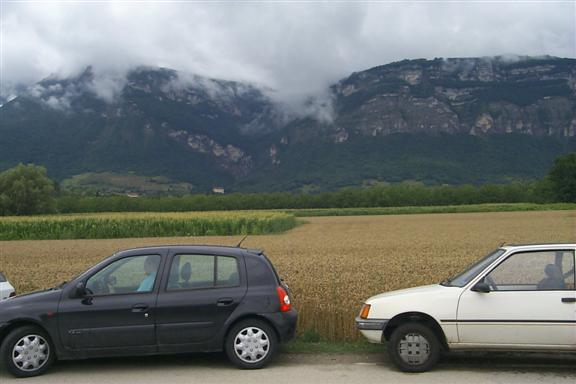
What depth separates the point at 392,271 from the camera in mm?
16844

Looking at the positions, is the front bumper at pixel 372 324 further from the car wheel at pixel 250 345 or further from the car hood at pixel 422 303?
the car wheel at pixel 250 345

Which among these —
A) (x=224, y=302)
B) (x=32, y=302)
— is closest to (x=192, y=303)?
(x=224, y=302)

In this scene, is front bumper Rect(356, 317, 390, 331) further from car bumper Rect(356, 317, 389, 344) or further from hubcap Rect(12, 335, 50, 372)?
hubcap Rect(12, 335, 50, 372)

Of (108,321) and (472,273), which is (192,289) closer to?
(108,321)

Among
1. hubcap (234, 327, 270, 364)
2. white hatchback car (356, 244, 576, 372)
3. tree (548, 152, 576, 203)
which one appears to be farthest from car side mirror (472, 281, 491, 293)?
tree (548, 152, 576, 203)

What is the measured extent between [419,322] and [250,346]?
231 centimetres

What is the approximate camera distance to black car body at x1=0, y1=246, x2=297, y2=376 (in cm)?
786

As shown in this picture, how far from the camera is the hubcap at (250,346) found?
802cm

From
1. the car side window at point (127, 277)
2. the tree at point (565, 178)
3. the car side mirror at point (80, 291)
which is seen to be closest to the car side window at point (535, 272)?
the car side window at point (127, 277)

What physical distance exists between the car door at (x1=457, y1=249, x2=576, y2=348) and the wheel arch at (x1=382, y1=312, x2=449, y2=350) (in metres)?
0.26

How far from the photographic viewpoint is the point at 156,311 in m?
7.90

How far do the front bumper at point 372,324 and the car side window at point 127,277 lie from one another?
9.64 ft

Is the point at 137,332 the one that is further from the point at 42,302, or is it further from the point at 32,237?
the point at 32,237

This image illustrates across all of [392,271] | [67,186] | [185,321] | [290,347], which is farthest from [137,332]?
[67,186]
